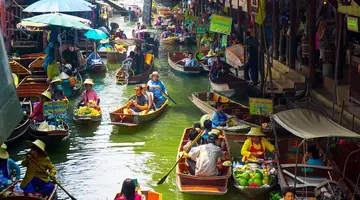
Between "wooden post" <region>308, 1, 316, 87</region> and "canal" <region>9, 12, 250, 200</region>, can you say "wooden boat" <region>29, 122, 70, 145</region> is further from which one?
"wooden post" <region>308, 1, 316, 87</region>

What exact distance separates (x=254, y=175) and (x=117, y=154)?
3985 millimetres

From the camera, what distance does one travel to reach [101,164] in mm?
11758

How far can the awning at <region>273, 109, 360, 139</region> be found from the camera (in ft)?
26.6

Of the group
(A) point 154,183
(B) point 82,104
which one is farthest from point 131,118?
(A) point 154,183

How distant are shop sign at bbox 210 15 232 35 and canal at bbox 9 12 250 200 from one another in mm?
2457

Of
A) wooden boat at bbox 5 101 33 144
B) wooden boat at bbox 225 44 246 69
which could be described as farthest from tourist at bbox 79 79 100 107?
wooden boat at bbox 225 44 246 69

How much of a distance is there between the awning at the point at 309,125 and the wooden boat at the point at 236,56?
394 inches

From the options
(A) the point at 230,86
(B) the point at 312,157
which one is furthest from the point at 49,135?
(A) the point at 230,86

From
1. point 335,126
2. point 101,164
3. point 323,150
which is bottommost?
point 101,164

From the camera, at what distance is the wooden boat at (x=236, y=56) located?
63.4 feet

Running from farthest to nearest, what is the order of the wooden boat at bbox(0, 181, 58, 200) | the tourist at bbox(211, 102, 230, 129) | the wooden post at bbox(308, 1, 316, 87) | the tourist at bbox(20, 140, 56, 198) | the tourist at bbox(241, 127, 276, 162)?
the wooden post at bbox(308, 1, 316, 87) → the tourist at bbox(211, 102, 230, 129) → the tourist at bbox(241, 127, 276, 162) → the tourist at bbox(20, 140, 56, 198) → the wooden boat at bbox(0, 181, 58, 200)

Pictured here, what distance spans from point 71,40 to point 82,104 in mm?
10385

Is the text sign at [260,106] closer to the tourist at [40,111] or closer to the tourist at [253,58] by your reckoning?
the tourist at [40,111]

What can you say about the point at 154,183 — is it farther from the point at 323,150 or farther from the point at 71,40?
the point at 71,40
